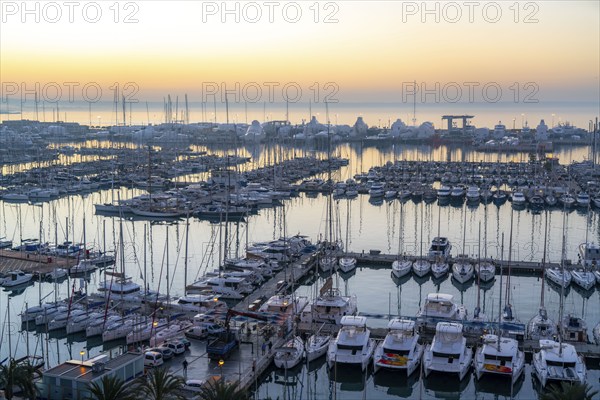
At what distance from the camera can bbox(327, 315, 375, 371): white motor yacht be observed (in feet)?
44.8

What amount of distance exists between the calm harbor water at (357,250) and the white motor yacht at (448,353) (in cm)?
34

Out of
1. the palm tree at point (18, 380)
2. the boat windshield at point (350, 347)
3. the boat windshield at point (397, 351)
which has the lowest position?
the boat windshield at point (397, 351)

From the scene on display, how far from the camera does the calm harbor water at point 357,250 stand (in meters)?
13.5

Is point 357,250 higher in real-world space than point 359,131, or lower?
lower

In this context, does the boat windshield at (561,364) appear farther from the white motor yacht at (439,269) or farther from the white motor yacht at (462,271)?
the white motor yacht at (439,269)

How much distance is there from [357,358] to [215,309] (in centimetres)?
438

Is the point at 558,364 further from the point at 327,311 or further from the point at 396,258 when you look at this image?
the point at 396,258

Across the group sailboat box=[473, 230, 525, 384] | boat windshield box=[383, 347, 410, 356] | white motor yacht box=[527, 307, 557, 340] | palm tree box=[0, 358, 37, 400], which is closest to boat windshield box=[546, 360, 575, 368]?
sailboat box=[473, 230, 525, 384]

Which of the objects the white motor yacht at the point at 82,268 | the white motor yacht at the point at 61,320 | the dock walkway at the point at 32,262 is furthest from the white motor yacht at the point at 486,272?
the dock walkway at the point at 32,262

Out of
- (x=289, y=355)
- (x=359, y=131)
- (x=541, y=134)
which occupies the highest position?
(x=359, y=131)

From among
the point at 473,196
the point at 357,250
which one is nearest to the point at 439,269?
the point at 357,250

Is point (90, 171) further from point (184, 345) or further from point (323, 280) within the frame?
point (184, 345)

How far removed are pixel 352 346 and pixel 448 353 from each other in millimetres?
1862

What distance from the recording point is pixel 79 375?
415 inches
